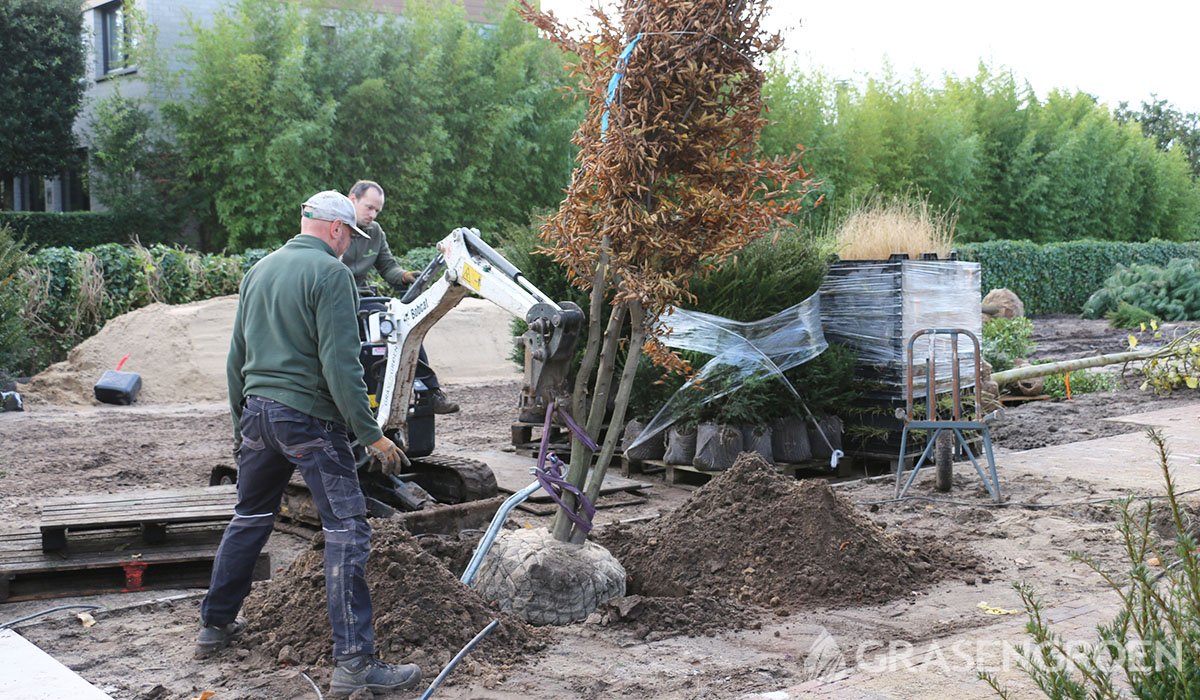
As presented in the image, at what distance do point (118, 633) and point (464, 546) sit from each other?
1733mm

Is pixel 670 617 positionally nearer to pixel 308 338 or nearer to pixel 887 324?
pixel 308 338

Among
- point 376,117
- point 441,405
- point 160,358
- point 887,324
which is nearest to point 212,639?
point 441,405

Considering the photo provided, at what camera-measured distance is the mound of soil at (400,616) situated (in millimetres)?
4727

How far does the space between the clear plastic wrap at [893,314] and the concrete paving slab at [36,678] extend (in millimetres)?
6295

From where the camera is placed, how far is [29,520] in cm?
782

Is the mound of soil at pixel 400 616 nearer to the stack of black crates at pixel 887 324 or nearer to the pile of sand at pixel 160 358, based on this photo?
the stack of black crates at pixel 887 324

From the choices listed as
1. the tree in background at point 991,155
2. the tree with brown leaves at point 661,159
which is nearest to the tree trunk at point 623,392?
the tree with brown leaves at point 661,159

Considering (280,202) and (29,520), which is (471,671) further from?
(280,202)

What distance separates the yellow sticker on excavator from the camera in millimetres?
6590

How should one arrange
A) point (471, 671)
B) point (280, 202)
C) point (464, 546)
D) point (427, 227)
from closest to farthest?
point (471, 671), point (464, 546), point (280, 202), point (427, 227)

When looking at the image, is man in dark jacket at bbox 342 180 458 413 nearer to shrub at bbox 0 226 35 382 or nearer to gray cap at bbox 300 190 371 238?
gray cap at bbox 300 190 371 238

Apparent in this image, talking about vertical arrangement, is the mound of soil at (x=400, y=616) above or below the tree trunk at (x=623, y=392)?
below

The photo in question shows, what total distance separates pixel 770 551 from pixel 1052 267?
27.7 metres

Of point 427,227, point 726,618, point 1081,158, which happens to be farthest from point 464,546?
point 1081,158
